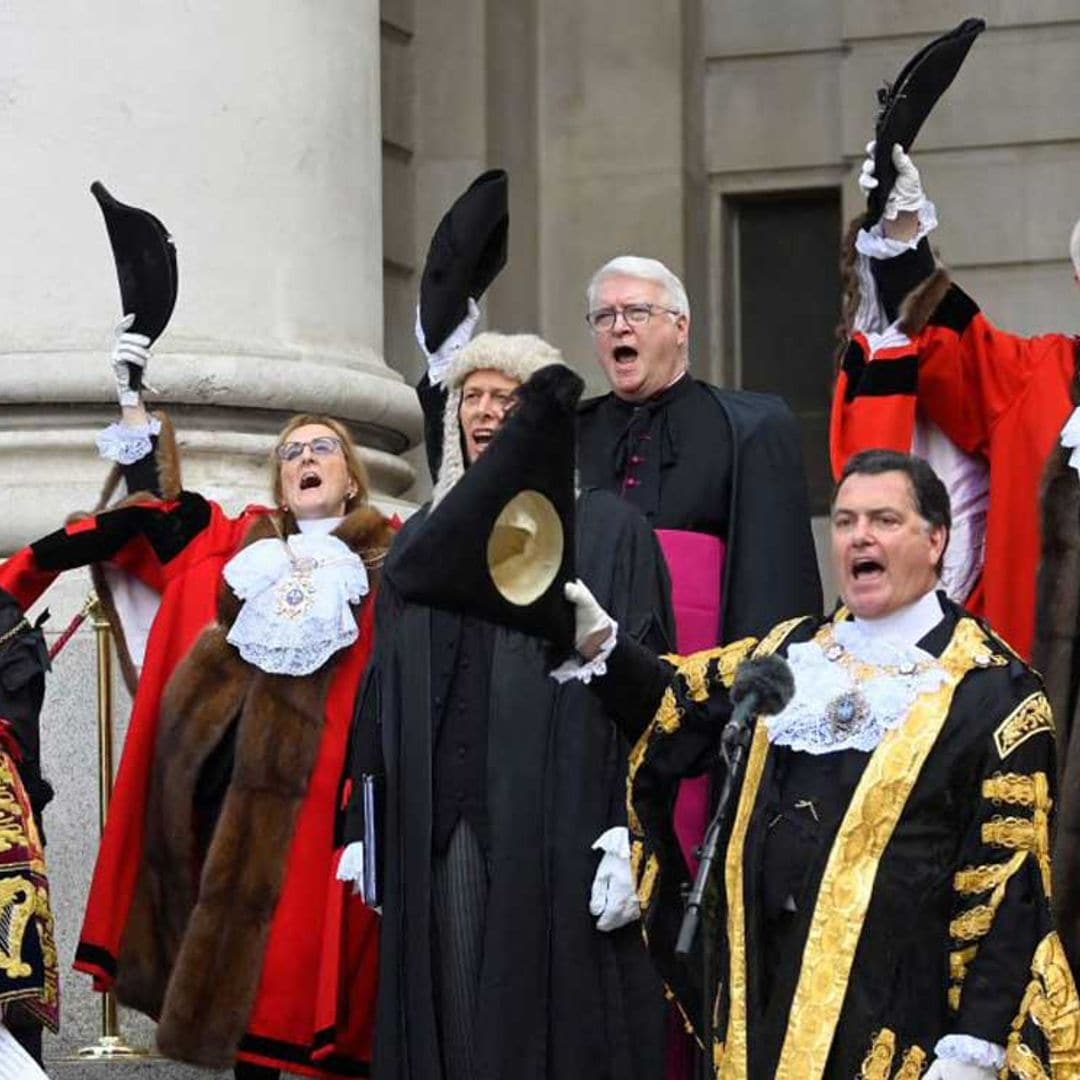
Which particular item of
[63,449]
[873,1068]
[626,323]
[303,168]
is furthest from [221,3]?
[873,1068]

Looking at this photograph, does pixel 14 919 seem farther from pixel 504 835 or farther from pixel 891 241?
pixel 891 241

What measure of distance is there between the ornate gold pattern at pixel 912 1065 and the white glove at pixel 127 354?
328cm

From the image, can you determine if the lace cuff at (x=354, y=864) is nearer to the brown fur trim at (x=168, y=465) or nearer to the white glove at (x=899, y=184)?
the brown fur trim at (x=168, y=465)

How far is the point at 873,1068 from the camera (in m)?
5.97

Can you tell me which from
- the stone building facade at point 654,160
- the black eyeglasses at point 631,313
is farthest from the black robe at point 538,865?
the stone building facade at point 654,160

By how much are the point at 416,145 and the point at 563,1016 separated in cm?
536

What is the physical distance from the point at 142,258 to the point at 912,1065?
11.0 feet

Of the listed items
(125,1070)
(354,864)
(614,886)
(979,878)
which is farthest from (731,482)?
(125,1070)

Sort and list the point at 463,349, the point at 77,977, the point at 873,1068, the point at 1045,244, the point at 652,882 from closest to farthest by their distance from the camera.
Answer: the point at 873,1068 → the point at 652,882 → the point at 463,349 → the point at 77,977 → the point at 1045,244

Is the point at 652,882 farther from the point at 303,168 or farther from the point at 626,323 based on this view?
the point at 303,168

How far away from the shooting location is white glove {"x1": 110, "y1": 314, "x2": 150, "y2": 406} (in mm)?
→ 8656

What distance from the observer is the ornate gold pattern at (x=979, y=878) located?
19.6ft

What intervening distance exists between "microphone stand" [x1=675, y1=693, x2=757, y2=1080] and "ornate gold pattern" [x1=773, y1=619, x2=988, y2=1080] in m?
0.19

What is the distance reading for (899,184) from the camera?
292 inches
